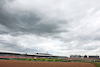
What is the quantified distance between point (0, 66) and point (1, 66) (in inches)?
12.8

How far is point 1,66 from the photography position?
Result: 34.6 metres

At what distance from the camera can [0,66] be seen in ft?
113
